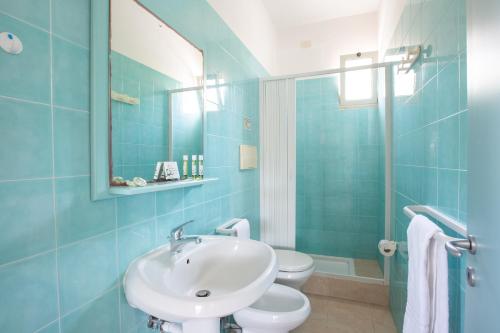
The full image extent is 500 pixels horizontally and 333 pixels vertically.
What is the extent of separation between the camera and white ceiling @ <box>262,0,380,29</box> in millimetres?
2537

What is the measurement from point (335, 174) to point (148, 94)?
235 centimetres

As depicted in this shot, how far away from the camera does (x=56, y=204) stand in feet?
2.22

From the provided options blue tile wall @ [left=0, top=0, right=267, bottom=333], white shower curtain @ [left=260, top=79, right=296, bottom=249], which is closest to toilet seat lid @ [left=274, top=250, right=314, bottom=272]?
white shower curtain @ [left=260, top=79, right=296, bottom=249]

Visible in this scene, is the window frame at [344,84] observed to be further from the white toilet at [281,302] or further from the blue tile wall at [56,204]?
the blue tile wall at [56,204]

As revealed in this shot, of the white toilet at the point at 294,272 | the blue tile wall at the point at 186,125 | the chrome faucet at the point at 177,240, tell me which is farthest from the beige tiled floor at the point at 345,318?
the blue tile wall at the point at 186,125

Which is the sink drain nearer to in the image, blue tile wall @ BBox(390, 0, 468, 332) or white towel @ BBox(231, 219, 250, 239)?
white towel @ BBox(231, 219, 250, 239)

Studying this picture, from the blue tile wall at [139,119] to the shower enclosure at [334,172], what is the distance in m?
1.34

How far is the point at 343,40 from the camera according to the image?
282 cm

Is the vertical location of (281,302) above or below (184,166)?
below

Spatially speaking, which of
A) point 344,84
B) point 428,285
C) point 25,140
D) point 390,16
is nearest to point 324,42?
point 344,84

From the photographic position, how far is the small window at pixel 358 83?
2664 mm

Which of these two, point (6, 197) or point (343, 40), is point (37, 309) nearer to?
point (6, 197)

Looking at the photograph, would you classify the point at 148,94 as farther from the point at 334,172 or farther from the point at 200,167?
the point at 334,172

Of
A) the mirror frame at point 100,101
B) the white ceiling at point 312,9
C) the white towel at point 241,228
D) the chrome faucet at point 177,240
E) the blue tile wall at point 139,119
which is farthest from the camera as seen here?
the white ceiling at point 312,9
